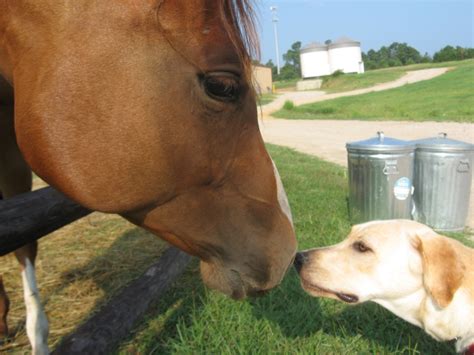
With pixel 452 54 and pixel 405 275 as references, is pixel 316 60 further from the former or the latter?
pixel 405 275

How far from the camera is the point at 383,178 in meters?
4.91

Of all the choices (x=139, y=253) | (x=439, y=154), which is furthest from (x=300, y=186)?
(x=139, y=253)

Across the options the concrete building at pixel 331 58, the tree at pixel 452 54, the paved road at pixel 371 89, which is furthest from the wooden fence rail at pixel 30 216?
the tree at pixel 452 54

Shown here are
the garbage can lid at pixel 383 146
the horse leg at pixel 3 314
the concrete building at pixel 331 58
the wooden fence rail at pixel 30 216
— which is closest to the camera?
the wooden fence rail at pixel 30 216

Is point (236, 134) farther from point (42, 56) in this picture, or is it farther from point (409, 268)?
point (409, 268)

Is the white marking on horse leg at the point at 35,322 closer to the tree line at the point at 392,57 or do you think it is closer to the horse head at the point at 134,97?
the horse head at the point at 134,97

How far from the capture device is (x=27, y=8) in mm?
1204

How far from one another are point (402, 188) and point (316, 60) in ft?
217

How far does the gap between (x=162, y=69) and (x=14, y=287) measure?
3.11m

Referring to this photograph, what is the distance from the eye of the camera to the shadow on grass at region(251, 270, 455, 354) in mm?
2723

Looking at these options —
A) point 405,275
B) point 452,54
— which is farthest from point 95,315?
point 452,54

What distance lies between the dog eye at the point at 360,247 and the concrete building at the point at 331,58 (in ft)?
216

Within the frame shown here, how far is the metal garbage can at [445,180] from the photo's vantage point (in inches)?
194

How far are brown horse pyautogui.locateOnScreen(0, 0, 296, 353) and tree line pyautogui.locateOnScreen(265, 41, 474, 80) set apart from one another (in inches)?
2744
